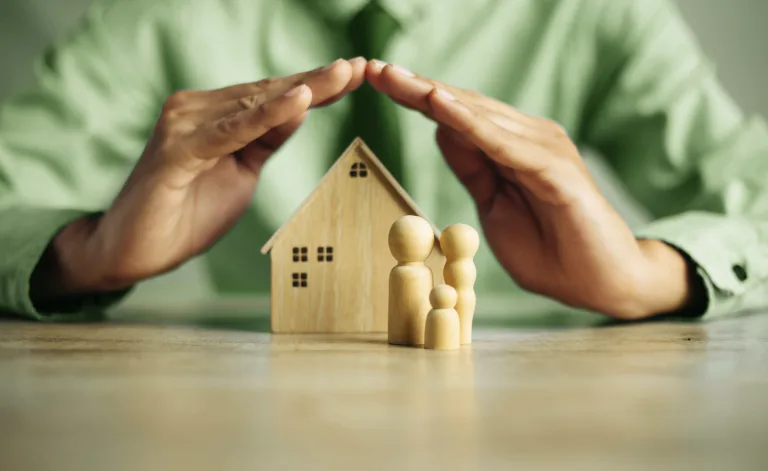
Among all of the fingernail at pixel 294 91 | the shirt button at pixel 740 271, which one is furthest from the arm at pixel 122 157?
the shirt button at pixel 740 271

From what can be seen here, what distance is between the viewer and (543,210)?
915mm

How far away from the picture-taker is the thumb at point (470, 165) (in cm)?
94

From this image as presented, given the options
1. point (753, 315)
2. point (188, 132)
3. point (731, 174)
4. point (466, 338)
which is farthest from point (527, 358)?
point (731, 174)

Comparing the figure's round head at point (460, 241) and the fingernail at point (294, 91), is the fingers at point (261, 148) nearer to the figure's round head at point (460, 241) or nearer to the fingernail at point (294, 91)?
the fingernail at point (294, 91)

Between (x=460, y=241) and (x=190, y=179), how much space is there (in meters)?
0.34

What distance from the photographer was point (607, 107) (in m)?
1.51

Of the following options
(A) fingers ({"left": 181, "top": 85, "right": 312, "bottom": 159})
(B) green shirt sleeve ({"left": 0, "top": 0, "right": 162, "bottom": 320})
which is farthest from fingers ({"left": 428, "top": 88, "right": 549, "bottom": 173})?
(B) green shirt sleeve ({"left": 0, "top": 0, "right": 162, "bottom": 320})

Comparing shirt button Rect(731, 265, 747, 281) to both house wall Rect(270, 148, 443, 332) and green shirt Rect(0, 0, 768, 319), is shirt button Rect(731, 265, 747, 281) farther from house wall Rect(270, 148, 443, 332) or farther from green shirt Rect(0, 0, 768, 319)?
house wall Rect(270, 148, 443, 332)

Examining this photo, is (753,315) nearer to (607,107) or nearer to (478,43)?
(607,107)

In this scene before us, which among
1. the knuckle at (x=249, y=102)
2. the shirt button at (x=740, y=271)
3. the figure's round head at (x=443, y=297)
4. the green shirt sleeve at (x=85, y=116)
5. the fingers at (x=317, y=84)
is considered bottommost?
the figure's round head at (x=443, y=297)

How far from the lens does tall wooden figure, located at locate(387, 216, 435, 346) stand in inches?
28.8

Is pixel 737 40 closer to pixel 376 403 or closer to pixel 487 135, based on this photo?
pixel 487 135

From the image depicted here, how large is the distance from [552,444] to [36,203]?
113 centimetres

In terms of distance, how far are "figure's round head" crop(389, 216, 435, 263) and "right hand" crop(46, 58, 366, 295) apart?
169 mm
